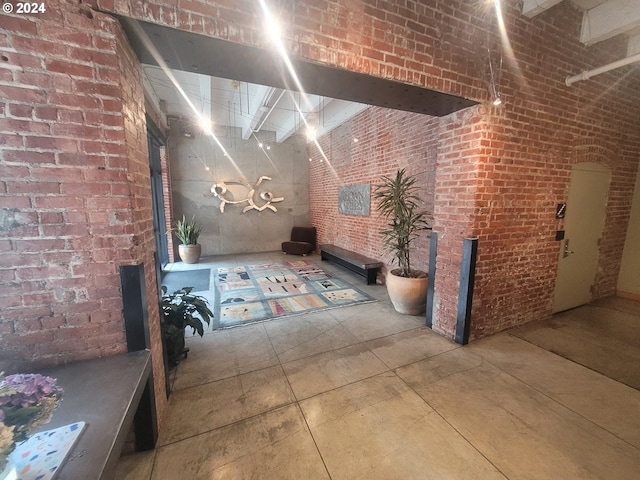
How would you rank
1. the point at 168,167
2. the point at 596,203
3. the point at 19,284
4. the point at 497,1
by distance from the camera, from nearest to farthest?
the point at 19,284 < the point at 497,1 < the point at 596,203 < the point at 168,167

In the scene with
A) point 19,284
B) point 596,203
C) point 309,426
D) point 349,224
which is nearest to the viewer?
point 19,284

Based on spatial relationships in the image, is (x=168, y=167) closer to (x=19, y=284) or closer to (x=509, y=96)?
(x=19, y=284)

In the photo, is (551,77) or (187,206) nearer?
(551,77)

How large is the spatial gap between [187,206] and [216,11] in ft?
19.3

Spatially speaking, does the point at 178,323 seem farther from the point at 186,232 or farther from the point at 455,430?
the point at 186,232

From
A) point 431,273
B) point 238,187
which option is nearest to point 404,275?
point 431,273

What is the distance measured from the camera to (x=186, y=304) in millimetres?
2385

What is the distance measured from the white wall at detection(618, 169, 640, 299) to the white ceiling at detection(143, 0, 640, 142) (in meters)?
2.15

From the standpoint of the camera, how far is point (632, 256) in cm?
380

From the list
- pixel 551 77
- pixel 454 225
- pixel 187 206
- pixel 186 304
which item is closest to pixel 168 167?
pixel 187 206

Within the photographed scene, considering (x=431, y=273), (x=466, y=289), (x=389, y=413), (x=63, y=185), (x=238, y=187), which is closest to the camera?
(x=63, y=185)

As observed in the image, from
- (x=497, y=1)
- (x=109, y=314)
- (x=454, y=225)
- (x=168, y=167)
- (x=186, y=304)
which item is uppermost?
(x=497, y=1)

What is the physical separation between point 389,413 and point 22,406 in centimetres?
188

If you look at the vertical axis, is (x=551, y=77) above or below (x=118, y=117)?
above
